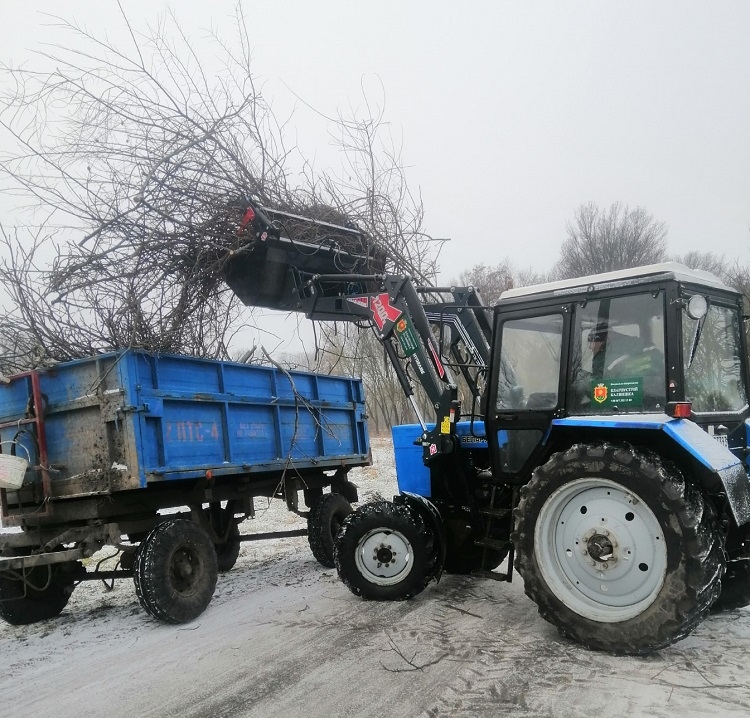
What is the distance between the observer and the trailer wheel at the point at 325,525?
7.38 meters

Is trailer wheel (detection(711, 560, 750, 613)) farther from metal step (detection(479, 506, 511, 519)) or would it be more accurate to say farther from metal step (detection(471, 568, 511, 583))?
metal step (detection(479, 506, 511, 519))

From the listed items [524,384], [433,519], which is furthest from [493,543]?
[524,384]

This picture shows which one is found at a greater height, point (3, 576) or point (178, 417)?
point (178, 417)

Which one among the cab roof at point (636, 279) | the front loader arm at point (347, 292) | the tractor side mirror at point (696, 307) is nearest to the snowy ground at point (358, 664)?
the front loader arm at point (347, 292)

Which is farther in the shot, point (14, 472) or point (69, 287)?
point (69, 287)

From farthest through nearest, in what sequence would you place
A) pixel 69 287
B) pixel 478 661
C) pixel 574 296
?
1. pixel 69 287
2. pixel 574 296
3. pixel 478 661

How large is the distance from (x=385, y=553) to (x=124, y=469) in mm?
2205

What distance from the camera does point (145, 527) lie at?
5633 mm

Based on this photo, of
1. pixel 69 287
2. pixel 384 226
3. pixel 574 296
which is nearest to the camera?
pixel 574 296

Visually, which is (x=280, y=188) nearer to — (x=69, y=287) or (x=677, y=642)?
(x=69, y=287)

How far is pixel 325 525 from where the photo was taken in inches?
296

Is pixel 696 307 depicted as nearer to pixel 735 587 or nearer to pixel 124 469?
pixel 735 587

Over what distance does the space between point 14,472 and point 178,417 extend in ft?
4.17

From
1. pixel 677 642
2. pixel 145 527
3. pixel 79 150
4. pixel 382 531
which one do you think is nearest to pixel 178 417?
pixel 145 527
